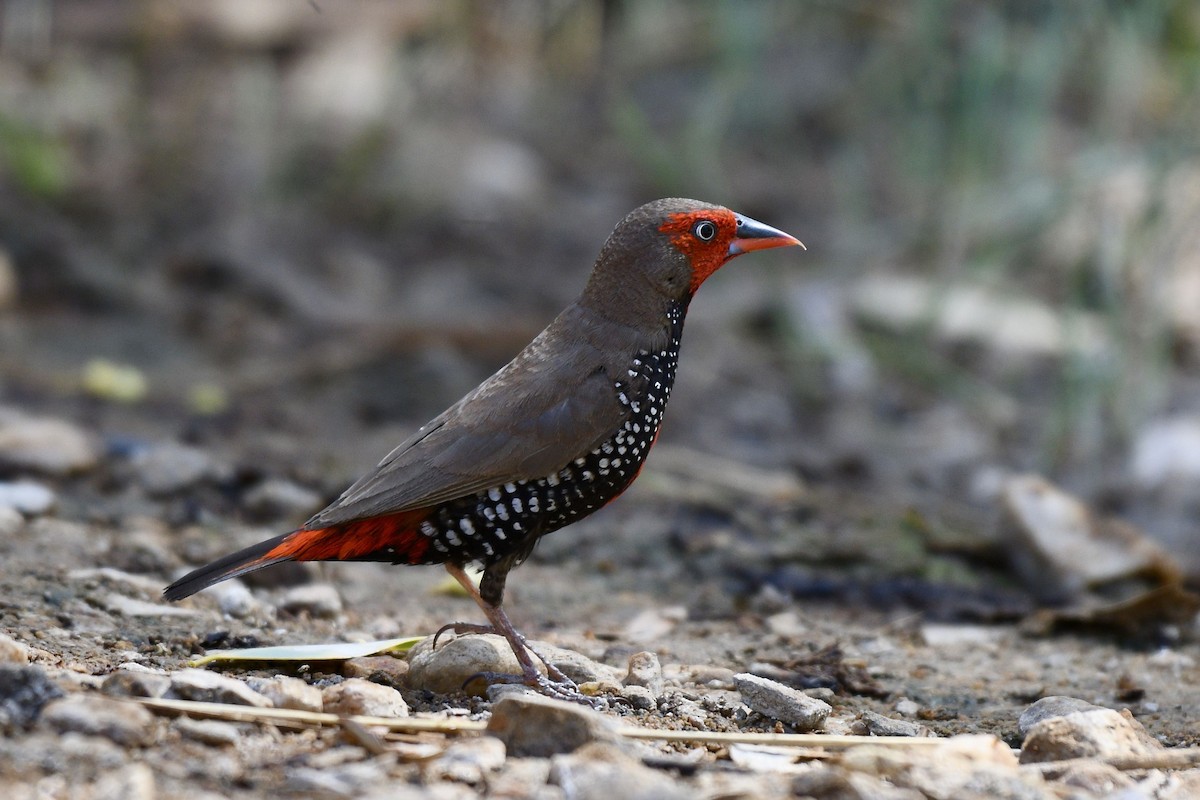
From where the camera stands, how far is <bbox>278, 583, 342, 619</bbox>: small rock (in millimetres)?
3971

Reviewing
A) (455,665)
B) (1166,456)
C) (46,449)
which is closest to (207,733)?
(455,665)

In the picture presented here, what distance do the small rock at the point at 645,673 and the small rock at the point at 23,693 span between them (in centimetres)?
133

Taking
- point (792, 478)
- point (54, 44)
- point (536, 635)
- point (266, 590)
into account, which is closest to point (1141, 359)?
point (792, 478)

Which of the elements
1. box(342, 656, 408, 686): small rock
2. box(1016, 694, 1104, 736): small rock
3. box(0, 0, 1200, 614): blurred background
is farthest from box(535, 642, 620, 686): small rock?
box(0, 0, 1200, 614): blurred background

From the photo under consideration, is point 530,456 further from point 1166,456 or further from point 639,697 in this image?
point 1166,456

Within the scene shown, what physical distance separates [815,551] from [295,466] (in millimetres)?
1923

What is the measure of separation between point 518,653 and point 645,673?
302 mm

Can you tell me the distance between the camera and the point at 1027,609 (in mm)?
4598

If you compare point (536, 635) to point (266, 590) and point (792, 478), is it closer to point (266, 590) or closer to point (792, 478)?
point (266, 590)

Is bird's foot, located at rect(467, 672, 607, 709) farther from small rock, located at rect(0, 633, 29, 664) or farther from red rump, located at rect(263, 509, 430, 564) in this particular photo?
small rock, located at rect(0, 633, 29, 664)

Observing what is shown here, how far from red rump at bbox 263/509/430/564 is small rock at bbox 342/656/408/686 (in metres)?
0.26

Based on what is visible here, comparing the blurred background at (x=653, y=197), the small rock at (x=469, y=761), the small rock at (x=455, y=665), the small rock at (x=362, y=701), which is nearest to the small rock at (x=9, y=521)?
the blurred background at (x=653, y=197)

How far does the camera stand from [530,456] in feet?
11.5

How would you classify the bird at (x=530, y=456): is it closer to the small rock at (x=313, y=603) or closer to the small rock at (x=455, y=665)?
the small rock at (x=455, y=665)
